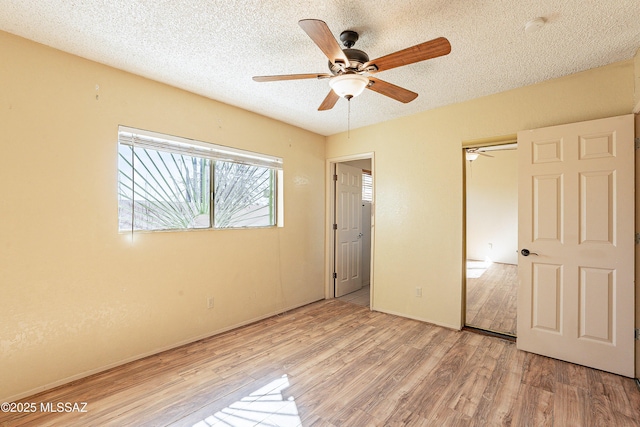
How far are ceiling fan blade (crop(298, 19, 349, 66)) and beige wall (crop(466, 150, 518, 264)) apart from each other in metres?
3.34

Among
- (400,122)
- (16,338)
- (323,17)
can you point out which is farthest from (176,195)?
(400,122)

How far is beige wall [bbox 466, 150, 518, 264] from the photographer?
14.0 feet

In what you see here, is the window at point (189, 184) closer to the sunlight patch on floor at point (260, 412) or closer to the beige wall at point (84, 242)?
the beige wall at point (84, 242)

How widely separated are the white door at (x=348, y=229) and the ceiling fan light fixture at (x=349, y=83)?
2.70 m

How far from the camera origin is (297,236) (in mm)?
4082

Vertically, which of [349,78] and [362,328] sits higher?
[349,78]

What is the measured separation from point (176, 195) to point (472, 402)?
3158 millimetres

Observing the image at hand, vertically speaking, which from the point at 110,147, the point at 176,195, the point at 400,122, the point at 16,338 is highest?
the point at 400,122

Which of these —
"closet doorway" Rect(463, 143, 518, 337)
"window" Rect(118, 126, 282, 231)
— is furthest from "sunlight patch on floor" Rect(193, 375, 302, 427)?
"closet doorway" Rect(463, 143, 518, 337)

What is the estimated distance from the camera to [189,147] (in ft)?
9.62

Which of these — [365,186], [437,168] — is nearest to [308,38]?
[437,168]

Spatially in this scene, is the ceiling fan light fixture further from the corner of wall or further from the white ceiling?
the corner of wall

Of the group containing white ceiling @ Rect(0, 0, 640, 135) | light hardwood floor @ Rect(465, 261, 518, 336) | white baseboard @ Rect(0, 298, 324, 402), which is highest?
white ceiling @ Rect(0, 0, 640, 135)

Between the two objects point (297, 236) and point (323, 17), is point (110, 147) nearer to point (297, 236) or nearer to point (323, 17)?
point (323, 17)
